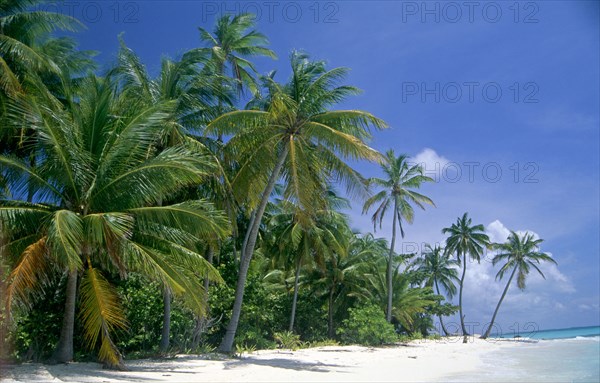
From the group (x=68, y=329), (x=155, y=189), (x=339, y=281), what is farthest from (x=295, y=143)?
(x=339, y=281)

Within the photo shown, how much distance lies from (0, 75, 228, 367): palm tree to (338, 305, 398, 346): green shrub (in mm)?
15816

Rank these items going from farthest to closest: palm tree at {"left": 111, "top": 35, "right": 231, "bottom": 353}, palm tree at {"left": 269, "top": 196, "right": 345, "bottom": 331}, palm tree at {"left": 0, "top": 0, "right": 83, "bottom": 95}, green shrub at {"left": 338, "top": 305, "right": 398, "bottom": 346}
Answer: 1. green shrub at {"left": 338, "top": 305, "right": 398, "bottom": 346}
2. palm tree at {"left": 269, "top": 196, "right": 345, "bottom": 331}
3. palm tree at {"left": 111, "top": 35, "right": 231, "bottom": 353}
4. palm tree at {"left": 0, "top": 0, "right": 83, "bottom": 95}

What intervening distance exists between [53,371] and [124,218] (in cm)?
334

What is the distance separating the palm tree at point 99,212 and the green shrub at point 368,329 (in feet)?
51.9

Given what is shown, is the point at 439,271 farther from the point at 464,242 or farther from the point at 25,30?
the point at 25,30

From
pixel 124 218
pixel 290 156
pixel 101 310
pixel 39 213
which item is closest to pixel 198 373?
pixel 101 310

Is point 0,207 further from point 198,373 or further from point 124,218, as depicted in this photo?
point 198,373

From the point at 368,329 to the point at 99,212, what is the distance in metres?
18.3

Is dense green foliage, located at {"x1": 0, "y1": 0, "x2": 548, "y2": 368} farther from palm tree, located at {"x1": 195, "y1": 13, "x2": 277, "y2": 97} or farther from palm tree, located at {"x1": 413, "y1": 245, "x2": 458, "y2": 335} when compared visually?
palm tree, located at {"x1": 413, "y1": 245, "x2": 458, "y2": 335}

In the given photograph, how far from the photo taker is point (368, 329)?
25891 mm

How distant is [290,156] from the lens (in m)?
15.5

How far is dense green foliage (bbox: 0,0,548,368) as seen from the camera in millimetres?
10211

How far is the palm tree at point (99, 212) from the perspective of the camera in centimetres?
979

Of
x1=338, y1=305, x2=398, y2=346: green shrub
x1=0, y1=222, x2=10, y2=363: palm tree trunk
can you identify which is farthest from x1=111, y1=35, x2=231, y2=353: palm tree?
x1=338, y1=305, x2=398, y2=346: green shrub
